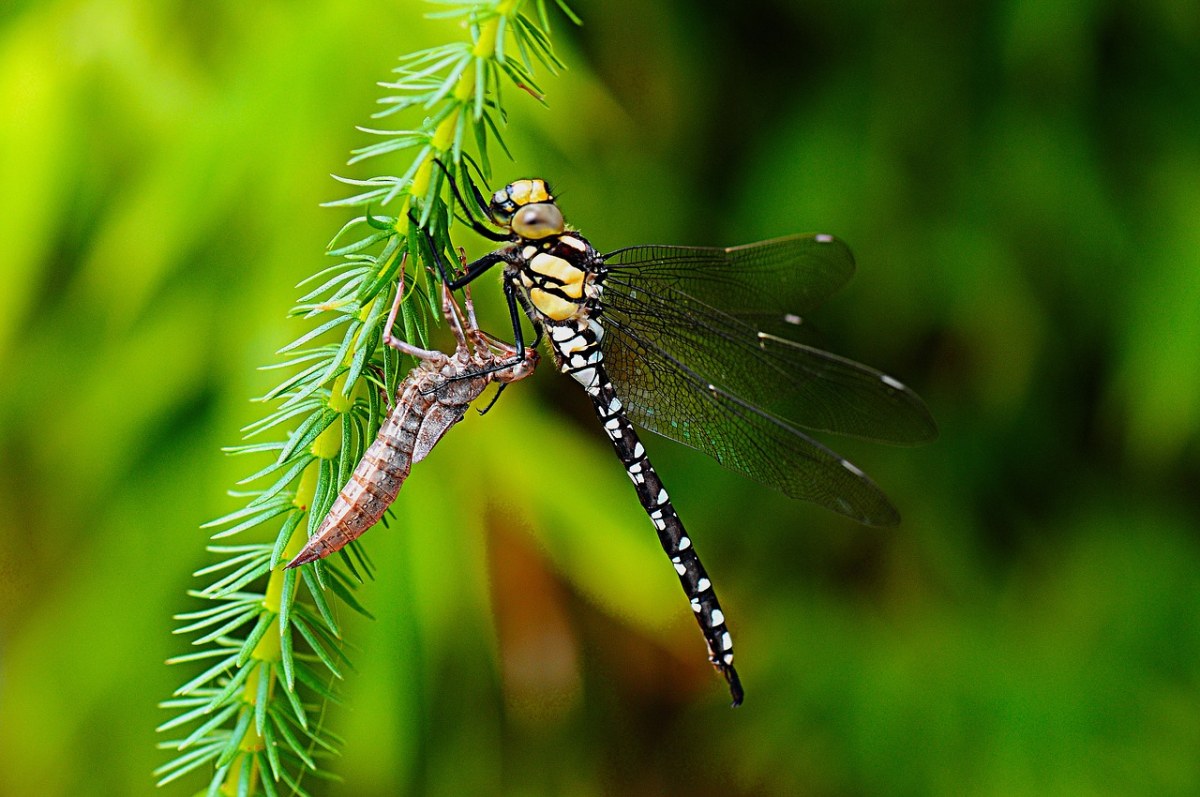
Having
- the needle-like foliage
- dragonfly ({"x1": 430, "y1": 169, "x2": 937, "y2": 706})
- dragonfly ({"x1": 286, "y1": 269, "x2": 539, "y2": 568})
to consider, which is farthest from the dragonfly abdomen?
the needle-like foliage

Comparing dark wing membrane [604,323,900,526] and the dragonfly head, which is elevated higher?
the dragonfly head

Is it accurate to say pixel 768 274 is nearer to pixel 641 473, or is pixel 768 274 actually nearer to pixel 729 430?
pixel 729 430

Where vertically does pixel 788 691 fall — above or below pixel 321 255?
below

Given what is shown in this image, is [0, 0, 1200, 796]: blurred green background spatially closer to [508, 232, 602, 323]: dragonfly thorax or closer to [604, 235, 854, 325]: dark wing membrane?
[604, 235, 854, 325]: dark wing membrane

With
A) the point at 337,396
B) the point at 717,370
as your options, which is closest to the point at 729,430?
the point at 717,370

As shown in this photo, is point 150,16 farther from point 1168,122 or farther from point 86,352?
point 1168,122

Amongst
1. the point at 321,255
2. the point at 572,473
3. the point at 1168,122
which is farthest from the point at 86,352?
the point at 1168,122
